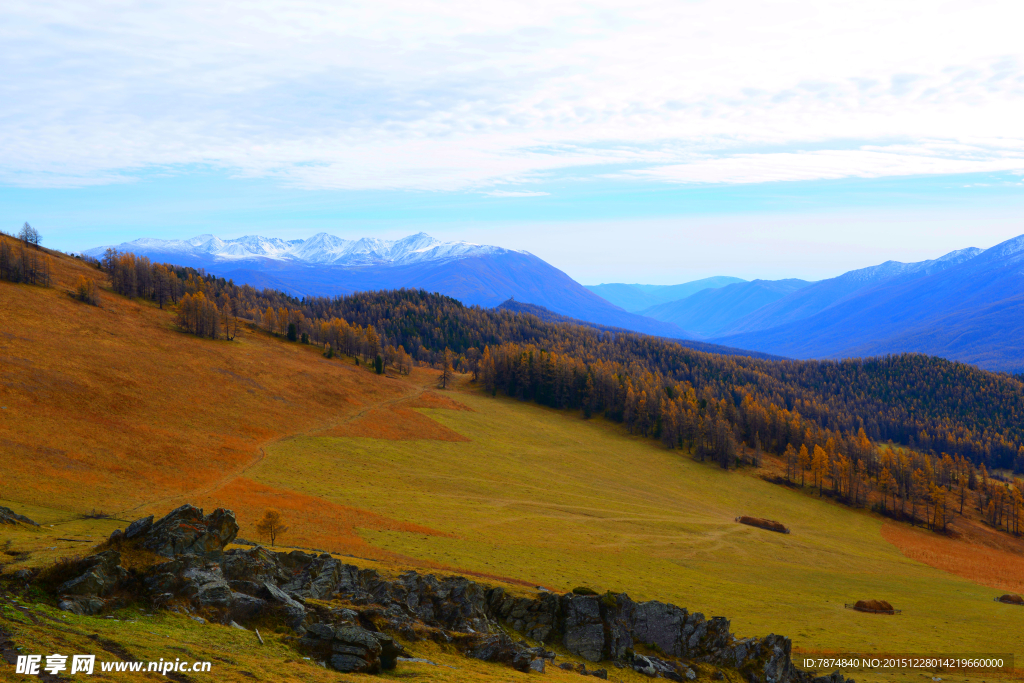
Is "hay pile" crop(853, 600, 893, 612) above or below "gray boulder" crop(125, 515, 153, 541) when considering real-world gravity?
below

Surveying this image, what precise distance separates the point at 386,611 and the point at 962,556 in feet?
411

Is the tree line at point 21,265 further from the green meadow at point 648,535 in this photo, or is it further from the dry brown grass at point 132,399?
the green meadow at point 648,535

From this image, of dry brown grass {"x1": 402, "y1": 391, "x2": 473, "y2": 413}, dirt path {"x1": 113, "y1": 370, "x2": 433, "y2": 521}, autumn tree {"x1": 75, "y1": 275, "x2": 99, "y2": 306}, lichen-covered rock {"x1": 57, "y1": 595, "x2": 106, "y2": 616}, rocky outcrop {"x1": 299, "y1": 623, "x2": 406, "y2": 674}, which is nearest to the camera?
lichen-covered rock {"x1": 57, "y1": 595, "x2": 106, "y2": 616}

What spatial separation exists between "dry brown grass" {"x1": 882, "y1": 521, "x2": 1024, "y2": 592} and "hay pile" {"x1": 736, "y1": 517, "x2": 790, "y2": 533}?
77.7ft

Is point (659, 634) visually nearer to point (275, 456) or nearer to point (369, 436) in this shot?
point (275, 456)

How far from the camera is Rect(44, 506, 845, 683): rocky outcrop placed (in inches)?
1021

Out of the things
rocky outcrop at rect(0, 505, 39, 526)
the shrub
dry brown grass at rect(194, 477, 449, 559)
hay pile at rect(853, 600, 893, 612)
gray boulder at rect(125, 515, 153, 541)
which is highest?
gray boulder at rect(125, 515, 153, 541)

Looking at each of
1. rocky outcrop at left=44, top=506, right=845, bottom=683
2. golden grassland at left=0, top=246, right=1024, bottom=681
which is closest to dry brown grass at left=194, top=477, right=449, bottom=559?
golden grassland at left=0, top=246, right=1024, bottom=681

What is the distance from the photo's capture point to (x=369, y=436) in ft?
361

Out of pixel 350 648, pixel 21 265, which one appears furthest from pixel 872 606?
pixel 21 265

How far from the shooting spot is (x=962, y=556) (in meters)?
105

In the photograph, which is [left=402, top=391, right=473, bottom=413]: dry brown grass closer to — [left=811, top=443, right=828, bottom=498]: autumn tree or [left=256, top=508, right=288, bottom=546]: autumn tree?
[left=256, top=508, right=288, bottom=546]: autumn tree

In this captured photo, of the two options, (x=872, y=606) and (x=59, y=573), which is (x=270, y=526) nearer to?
(x=59, y=573)

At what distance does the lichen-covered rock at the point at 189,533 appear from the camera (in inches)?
1160
